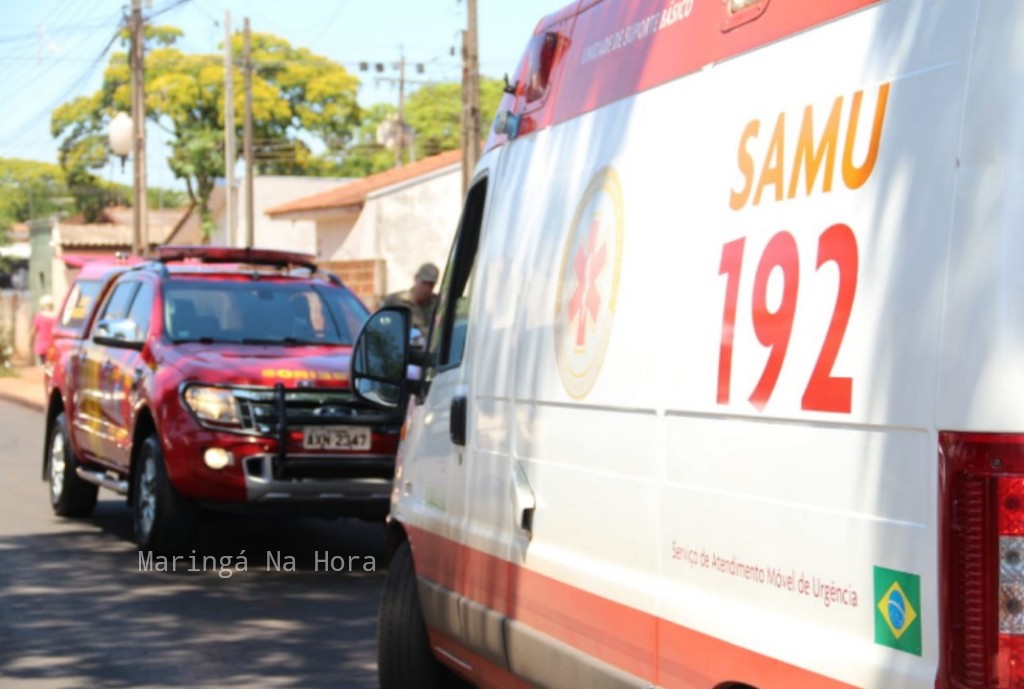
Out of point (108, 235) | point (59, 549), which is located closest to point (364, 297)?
point (59, 549)

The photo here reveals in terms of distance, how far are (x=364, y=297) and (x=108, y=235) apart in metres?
33.8

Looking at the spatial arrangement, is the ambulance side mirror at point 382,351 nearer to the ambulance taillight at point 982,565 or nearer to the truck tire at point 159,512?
the ambulance taillight at point 982,565

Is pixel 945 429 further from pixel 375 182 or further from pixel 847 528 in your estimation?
pixel 375 182

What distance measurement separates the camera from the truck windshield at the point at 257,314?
36.4 feet

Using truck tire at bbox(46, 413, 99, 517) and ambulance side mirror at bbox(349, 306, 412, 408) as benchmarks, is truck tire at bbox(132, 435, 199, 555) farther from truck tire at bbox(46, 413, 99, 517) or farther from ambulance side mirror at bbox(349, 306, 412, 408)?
ambulance side mirror at bbox(349, 306, 412, 408)

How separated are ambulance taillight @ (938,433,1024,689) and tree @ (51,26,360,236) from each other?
64984 mm

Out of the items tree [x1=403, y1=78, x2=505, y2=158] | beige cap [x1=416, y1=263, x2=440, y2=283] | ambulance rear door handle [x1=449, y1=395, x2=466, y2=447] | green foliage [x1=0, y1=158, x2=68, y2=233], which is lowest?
ambulance rear door handle [x1=449, y1=395, x2=466, y2=447]

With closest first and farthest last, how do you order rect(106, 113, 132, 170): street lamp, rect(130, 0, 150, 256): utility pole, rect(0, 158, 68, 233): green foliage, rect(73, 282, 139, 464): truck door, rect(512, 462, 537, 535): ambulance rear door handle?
1. rect(512, 462, 537, 535): ambulance rear door handle
2. rect(73, 282, 139, 464): truck door
3. rect(130, 0, 150, 256): utility pole
4. rect(106, 113, 132, 170): street lamp
5. rect(0, 158, 68, 233): green foliage

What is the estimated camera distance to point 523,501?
5.08 meters

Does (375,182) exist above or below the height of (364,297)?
above

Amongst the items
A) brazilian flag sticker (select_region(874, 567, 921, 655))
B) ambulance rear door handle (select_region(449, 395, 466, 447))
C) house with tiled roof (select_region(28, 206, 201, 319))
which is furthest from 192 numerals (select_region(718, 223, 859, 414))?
house with tiled roof (select_region(28, 206, 201, 319))

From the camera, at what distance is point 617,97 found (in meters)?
4.66

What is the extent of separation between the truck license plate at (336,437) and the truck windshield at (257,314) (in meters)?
1.17

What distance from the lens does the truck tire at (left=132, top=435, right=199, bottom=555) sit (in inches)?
396
